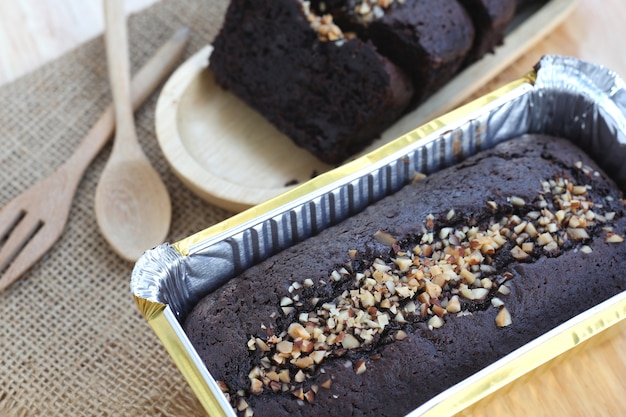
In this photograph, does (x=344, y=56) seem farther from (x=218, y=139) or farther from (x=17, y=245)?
(x=17, y=245)

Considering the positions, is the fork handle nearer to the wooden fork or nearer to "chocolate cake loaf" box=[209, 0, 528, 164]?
the wooden fork

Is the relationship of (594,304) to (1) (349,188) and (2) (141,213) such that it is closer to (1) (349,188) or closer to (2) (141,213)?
(1) (349,188)

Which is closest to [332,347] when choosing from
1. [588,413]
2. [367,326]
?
[367,326]

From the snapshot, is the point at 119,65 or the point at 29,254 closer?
the point at 29,254

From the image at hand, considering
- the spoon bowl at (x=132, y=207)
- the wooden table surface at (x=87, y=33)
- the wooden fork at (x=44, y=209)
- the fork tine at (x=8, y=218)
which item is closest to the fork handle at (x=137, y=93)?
the wooden fork at (x=44, y=209)

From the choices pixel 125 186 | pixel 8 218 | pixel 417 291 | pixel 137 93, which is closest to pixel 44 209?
pixel 8 218
